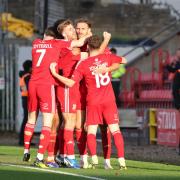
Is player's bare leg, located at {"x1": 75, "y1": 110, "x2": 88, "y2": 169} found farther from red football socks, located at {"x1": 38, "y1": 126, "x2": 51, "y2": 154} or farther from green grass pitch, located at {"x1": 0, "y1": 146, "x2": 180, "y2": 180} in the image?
red football socks, located at {"x1": 38, "y1": 126, "x2": 51, "y2": 154}

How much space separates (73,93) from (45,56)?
28.1 inches

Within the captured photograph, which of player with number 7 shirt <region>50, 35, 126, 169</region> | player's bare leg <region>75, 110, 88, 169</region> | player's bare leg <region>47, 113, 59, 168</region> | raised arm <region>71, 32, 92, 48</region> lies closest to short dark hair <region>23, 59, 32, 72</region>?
player's bare leg <region>47, 113, 59, 168</region>

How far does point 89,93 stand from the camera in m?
14.7

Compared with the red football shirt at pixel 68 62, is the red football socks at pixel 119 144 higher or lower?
lower

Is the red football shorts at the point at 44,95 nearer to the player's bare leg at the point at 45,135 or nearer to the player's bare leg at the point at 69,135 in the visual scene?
the player's bare leg at the point at 45,135

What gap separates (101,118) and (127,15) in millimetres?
23540

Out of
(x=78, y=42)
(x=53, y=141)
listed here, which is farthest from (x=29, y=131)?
(x=78, y=42)

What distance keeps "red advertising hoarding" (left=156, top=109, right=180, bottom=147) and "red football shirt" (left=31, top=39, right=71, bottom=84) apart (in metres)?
9.06

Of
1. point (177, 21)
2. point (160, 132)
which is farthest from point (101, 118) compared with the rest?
point (177, 21)

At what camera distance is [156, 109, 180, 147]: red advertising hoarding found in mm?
23953

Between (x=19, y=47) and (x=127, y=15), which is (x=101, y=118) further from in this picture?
(x=127, y=15)

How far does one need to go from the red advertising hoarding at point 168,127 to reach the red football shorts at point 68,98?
8939 mm

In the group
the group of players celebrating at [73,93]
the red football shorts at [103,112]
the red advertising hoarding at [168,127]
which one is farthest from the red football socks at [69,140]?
the red advertising hoarding at [168,127]

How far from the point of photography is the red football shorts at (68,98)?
1493cm
